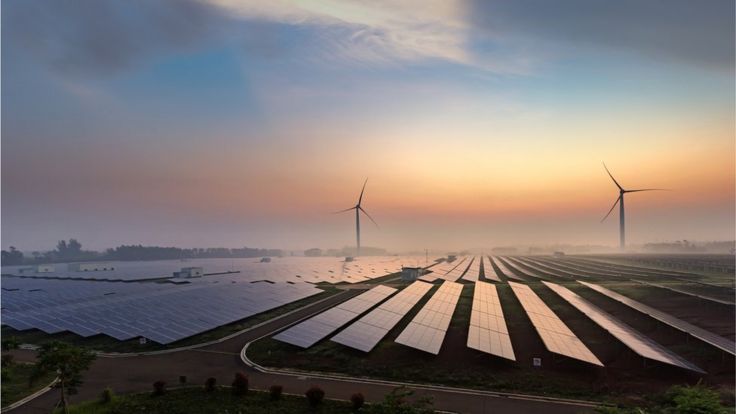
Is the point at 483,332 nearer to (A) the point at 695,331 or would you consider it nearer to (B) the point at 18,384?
(A) the point at 695,331

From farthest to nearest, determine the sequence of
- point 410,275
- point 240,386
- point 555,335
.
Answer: point 410,275
point 555,335
point 240,386

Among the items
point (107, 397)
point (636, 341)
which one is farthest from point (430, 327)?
point (107, 397)

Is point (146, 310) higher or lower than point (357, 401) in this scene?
higher

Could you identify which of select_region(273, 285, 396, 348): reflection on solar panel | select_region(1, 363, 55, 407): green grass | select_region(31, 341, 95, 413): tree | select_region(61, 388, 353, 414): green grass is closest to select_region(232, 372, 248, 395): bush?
select_region(61, 388, 353, 414): green grass

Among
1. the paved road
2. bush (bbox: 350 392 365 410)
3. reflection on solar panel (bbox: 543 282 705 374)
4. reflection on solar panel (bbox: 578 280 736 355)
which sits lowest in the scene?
the paved road

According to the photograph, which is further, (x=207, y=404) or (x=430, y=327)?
(x=430, y=327)

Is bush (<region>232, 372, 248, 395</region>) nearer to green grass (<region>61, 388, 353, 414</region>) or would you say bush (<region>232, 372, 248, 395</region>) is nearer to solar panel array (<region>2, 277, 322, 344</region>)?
green grass (<region>61, 388, 353, 414</region>)

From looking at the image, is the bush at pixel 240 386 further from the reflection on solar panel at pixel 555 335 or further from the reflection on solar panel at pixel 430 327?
the reflection on solar panel at pixel 555 335
